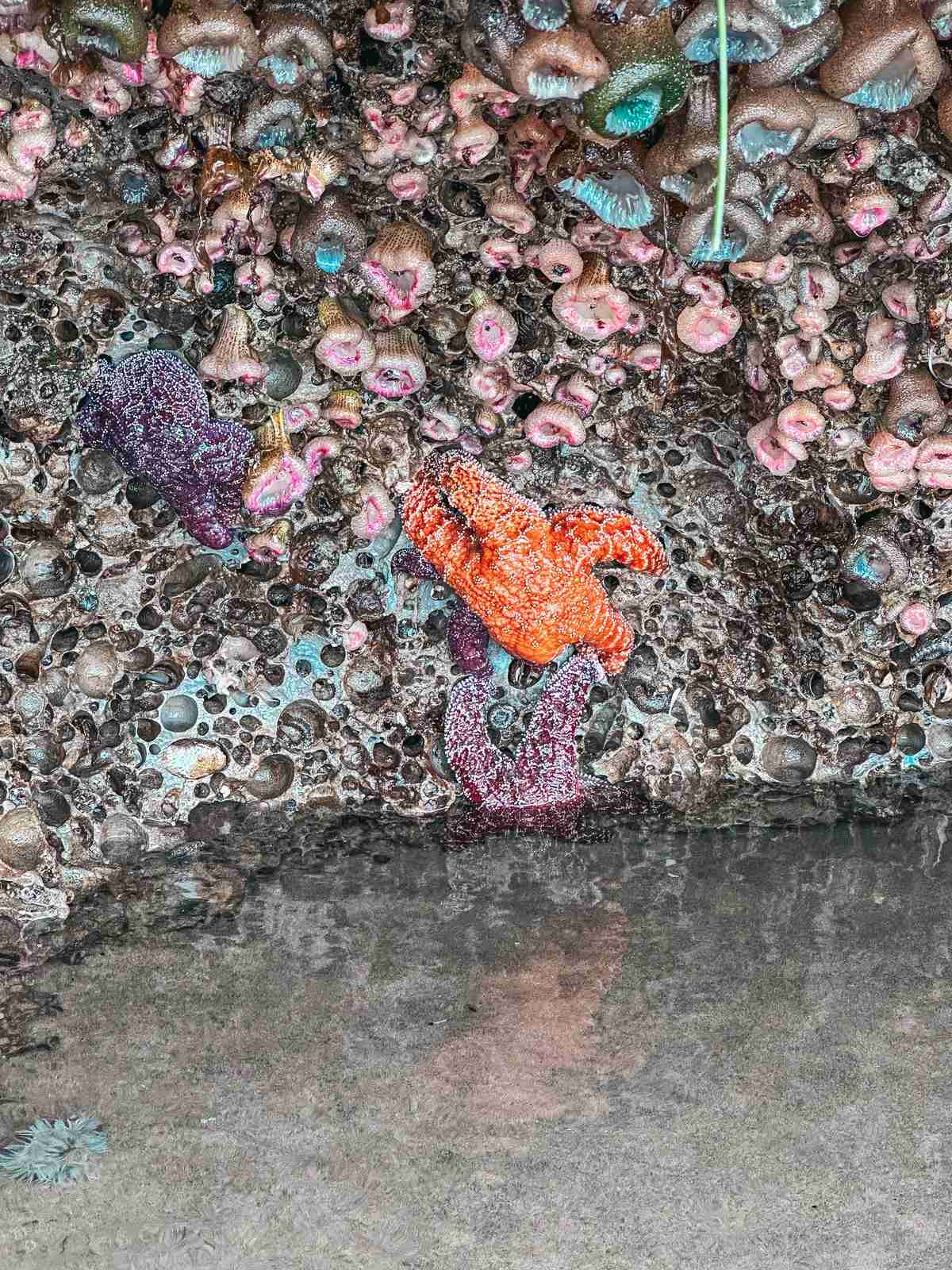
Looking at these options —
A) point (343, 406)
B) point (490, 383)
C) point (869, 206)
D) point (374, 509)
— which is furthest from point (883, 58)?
point (374, 509)

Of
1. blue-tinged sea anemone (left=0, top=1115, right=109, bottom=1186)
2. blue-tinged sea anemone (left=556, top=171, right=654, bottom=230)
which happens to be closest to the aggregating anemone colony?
blue-tinged sea anemone (left=556, top=171, right=654, bottom=230)

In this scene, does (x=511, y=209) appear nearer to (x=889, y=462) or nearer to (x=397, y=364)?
(x=397, y=364)

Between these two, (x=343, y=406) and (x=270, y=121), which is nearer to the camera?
(x=270, y=121)

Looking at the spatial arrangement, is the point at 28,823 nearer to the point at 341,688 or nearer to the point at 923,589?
the point at 341,688

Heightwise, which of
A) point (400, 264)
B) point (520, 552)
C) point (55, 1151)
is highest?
point (400, 264)

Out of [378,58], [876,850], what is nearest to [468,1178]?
[876,850]

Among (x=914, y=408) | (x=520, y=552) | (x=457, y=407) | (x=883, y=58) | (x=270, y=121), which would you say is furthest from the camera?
(x=457, y=407)

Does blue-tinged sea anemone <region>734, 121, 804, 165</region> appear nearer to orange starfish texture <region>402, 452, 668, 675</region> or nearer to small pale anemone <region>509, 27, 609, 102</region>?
small pale anemone <region>509, 27, 609, 102</region>
